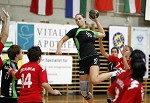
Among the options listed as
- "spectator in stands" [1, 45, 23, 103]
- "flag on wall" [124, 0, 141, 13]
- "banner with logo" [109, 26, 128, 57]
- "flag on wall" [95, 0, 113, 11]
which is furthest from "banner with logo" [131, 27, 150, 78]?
"spectator in stands" [1, 45, 23, 103]

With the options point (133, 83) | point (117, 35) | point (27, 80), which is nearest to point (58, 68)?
point (117, 35)

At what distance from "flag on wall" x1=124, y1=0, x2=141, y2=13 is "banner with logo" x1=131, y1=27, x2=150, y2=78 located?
0.79 meters

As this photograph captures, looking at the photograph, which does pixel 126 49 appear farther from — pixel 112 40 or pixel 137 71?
pixel 112 40

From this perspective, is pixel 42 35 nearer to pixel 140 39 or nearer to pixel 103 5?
pixel 103 5

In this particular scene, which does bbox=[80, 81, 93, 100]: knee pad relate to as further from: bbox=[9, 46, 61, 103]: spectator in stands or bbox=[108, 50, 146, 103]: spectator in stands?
bbox=[108, 50, 146, 103]: spectator in stands

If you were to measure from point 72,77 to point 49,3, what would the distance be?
9.25ft

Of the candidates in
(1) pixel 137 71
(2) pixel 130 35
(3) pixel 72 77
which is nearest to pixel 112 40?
(2) pixel 130 35

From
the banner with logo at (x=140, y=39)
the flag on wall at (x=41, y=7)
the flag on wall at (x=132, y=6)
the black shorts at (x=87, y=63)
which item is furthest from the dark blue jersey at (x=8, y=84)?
the flag on wall at (x=132, y=6)

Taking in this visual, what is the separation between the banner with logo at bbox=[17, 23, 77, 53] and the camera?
487 inches

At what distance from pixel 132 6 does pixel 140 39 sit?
1.30 metres

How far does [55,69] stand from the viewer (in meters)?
12.9

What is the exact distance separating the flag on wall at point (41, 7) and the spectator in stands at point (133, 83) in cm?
990

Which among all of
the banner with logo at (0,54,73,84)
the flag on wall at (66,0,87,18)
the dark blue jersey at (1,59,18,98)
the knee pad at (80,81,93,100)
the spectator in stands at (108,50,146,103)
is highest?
the flag on wall at (66,0,87,18)

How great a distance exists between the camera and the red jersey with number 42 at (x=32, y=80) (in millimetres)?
4469
